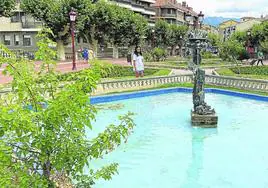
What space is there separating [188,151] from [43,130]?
21.3ft

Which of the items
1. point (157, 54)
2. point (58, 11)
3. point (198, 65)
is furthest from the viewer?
point (157, 54)

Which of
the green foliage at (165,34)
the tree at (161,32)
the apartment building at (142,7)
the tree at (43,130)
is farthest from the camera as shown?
the apartment building at (142,7)

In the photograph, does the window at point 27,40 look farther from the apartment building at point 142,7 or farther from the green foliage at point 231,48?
the green foliage at point 231,48

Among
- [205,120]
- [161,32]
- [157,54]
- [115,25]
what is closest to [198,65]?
[205,120]

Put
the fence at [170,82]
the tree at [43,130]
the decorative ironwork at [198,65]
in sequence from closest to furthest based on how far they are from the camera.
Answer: the tree at [43,130]
the decorative ironwork at [198,65]
the fence at [170,82]

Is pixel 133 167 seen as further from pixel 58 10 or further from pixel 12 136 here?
pixel 58 10

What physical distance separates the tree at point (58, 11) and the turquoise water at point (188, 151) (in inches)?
904

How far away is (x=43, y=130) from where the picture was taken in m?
3.99

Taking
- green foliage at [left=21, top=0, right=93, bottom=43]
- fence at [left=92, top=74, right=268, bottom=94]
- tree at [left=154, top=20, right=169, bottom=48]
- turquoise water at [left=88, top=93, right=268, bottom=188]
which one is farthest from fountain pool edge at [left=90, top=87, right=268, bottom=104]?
tree at [left=154, top=20, right=169, bottom=48]

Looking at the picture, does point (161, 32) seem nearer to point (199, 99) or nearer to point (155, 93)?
point (155, 93)

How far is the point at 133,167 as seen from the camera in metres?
8.54

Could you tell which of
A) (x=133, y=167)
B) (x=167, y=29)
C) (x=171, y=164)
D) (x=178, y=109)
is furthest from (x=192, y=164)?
(x=167, y=29)

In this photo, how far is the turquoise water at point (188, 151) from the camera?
25.4ft

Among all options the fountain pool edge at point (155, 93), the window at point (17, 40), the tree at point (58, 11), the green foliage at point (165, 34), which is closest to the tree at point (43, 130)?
the fountain pool edge at point (155, 93)
